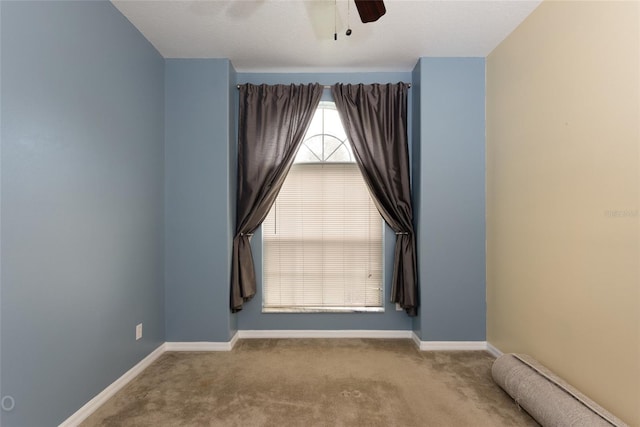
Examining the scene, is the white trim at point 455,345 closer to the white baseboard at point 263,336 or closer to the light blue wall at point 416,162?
the white baseboard at point 263,336

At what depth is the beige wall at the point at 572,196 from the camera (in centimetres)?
174

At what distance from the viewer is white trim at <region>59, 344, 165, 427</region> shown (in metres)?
1.99

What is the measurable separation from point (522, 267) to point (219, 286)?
2.64 m

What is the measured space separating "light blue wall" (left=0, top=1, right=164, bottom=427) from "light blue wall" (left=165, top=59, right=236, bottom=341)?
305mm

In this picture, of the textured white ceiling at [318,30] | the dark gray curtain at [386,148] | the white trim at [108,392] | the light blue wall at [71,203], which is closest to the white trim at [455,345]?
the dark gray curtain at [386,148]

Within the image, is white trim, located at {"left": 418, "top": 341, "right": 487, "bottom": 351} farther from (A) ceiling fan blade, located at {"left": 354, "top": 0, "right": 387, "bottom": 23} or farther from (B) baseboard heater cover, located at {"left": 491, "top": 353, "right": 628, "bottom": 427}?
(A) ceiling fan blade, located at {"left": 354, "top": 0, "right": 387, "bottom": 23}

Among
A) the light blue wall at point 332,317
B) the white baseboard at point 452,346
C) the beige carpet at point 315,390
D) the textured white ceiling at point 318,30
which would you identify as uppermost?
the textured white ceiling at point 318,30

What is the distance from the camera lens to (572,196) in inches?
82.6

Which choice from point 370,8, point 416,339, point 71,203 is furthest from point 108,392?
point 370,8

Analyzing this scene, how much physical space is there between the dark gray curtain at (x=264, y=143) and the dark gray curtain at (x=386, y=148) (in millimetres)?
401

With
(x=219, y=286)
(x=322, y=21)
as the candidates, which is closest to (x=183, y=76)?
(x=322, y=21)

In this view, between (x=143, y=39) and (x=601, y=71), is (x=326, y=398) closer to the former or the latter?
(x=601, y=71)

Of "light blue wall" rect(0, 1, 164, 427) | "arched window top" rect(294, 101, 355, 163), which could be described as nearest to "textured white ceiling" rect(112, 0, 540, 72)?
"light blue wall" rect(0, 1, 164, 427)

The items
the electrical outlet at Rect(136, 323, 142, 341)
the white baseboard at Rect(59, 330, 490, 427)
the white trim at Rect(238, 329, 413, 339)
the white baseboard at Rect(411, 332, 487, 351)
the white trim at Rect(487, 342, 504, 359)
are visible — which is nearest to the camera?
the white baseboard at Rect(59, 330, 490, 427)
